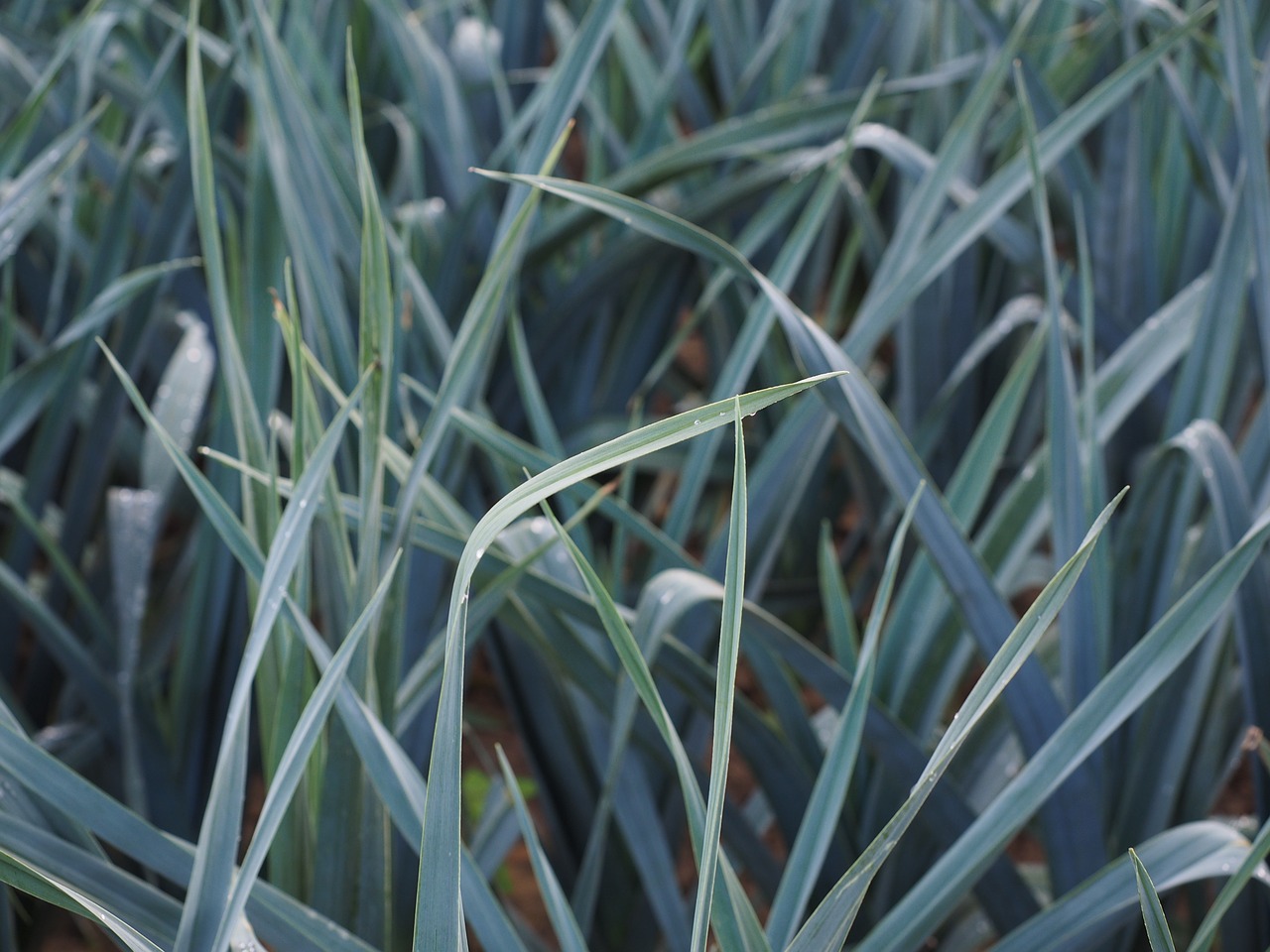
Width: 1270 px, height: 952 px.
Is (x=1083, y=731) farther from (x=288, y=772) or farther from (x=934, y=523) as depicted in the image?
(x=288, y=772)

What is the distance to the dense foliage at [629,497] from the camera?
0.48m

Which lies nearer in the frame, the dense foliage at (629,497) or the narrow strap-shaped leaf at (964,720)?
the narrow strap-shaped leaf at (964,720)

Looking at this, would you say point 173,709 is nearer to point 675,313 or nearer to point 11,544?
point 11,544

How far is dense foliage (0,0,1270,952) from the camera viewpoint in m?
0.48

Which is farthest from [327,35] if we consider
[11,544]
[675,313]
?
[11,544]

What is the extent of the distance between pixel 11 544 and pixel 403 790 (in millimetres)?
515

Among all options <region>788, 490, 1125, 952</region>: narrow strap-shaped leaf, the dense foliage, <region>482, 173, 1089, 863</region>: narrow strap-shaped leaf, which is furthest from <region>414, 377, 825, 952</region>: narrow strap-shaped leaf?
<region>482, 173, 1089, 863</region>: narrow strap-shaped leaf

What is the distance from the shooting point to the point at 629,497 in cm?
83

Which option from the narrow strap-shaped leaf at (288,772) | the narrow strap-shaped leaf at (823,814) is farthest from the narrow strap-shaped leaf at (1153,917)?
the narrow strap-shaped leaf at (288,772)

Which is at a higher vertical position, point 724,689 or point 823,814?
point 724,689

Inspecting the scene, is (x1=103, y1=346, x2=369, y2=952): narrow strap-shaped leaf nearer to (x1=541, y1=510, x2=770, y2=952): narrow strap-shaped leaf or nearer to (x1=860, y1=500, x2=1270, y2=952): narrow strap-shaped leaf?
(x1=541, y1=510, x2=770, y2=952): narrow strap-shaped leaf

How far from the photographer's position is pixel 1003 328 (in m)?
0.91

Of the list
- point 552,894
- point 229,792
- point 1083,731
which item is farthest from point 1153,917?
point 229,792

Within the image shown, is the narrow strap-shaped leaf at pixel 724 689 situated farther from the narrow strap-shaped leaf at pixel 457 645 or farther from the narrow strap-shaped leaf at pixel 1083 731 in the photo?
the narrow strap-shaped leaf at pixel 1083 731
